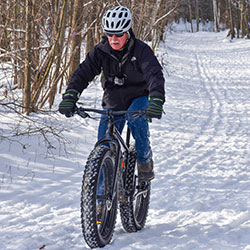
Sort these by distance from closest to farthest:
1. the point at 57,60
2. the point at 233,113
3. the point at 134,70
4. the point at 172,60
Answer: the point at 134,70
the point at 57,60
the point at 233,113
the point at 172,60

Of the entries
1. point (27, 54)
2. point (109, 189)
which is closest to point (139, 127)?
point (109, 189)

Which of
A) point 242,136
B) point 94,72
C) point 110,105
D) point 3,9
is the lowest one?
point 242,136

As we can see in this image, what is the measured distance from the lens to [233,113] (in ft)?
35.4

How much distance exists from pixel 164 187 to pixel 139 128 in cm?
184

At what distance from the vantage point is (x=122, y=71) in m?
3.78

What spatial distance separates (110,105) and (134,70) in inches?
16.1

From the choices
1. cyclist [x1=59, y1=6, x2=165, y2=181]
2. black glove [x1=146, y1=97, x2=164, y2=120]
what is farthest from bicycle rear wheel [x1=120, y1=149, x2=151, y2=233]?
black glove [x1=146, y1=97, x2=164, y2=120]

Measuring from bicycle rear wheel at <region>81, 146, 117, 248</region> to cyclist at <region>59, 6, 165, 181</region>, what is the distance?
43cm

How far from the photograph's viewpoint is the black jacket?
371 cm

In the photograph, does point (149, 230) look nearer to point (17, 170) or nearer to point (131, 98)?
point (131, 98)

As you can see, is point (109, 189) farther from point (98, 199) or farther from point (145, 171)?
point (145, 171)

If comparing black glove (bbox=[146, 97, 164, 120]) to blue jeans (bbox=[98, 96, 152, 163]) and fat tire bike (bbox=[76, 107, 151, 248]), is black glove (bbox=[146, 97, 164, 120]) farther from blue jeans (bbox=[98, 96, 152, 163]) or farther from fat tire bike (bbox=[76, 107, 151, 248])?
blue jeans (bbox=[98, 96, 152, 163])

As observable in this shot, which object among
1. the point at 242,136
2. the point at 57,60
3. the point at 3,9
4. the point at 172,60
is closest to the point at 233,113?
the point at 242,136

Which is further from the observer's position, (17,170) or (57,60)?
(57,60)
